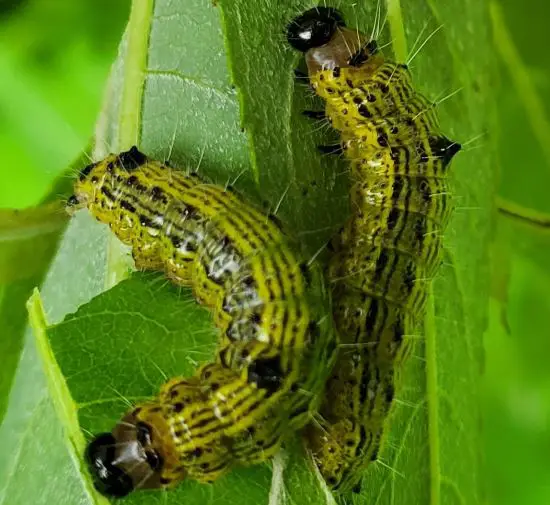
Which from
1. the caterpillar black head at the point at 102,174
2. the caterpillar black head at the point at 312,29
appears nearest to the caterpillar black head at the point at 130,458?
the caterpillar black head at the point at 102,174

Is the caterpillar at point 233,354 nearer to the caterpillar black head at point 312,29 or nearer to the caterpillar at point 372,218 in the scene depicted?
the caterpillar at point 372,218

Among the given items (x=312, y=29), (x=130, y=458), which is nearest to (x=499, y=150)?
(x=312, y=29)

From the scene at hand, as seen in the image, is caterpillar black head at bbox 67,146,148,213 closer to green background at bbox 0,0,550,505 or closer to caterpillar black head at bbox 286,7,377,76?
caterpillar black head at bbox 286,7,377,76

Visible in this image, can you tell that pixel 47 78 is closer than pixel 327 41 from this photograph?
No

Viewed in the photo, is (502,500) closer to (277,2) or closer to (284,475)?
(284,475)

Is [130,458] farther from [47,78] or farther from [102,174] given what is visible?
[47,78]
